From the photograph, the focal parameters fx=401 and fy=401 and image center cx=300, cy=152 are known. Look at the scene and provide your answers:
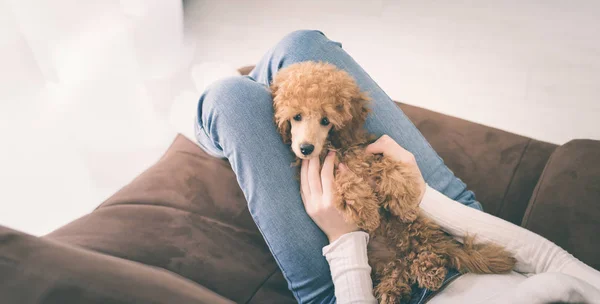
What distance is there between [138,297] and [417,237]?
2.33 feet

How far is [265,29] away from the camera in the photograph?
2945 mm

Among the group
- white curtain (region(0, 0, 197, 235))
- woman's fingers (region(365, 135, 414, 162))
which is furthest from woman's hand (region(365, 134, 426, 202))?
white curtain (region(0, 0, 197, 235))

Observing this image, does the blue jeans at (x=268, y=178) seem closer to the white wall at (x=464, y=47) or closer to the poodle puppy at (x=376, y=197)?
the poodle puppy at (x=376, y=197)

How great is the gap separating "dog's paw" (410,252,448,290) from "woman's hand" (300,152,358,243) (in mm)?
182

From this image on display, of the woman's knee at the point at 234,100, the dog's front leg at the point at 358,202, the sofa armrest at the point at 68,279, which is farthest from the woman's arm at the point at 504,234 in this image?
the sofa armrest at the point at 68,279

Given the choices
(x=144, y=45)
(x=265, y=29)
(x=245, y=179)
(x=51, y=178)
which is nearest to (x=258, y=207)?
(x=245, y=179)

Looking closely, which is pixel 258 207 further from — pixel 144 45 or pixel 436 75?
pixel 436 75

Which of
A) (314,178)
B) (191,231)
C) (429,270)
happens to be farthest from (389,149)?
(191,231)

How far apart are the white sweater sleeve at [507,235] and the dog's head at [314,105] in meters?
0.30

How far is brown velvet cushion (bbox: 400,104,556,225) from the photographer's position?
1333 mm

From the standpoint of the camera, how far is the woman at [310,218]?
0.98 m

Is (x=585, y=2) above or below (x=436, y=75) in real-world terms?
above

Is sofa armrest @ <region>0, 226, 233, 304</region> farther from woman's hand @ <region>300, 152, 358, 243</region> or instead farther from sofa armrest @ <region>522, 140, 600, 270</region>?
sofa armrest @ <region>522, 140, 600, 270</region>

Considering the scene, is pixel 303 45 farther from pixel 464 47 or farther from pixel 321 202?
pixel 464 47
